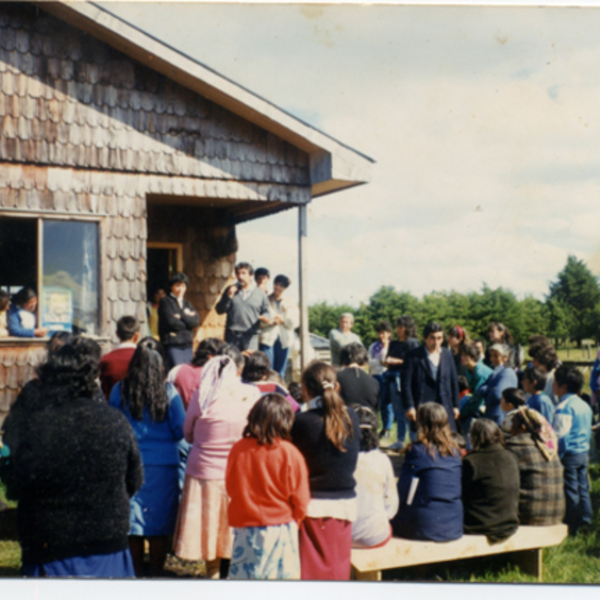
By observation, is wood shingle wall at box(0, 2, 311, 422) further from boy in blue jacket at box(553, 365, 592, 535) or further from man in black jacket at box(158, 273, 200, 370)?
boy in blue jacket at box(553, 365, 592, 535)

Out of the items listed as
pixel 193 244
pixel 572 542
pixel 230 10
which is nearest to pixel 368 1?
pixel 230 10

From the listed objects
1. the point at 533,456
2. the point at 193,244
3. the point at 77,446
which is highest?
the point at 193,244

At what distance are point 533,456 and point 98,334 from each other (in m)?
4.91

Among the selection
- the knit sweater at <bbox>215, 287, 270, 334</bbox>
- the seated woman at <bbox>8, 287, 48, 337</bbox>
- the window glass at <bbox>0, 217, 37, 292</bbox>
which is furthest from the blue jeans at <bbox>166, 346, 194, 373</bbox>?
the window glass at <bbox>0, 217, 37, 292</bbox>

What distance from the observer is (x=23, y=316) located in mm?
7129

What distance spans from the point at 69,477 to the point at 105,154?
5.26 metres

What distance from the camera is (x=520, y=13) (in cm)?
560

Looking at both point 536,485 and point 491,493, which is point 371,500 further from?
point 536,485

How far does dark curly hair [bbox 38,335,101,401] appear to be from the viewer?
3.09 meters

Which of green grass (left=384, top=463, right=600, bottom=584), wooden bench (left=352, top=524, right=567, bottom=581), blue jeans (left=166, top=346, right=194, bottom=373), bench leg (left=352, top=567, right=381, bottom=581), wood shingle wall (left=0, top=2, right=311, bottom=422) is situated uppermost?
wood shingle wall (left=0, top=2, right=311, bottom=422)

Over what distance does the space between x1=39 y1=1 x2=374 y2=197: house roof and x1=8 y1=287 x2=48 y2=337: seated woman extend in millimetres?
2953

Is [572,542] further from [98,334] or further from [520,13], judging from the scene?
[98,334]

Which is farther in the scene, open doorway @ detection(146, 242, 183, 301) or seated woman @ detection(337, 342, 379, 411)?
open doorway @ detection(146, 242, 183, 301)

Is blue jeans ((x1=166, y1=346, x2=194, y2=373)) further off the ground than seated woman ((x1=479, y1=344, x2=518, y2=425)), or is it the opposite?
blue jeans ((x1=166, y1=346, x2=194, y2=373))
